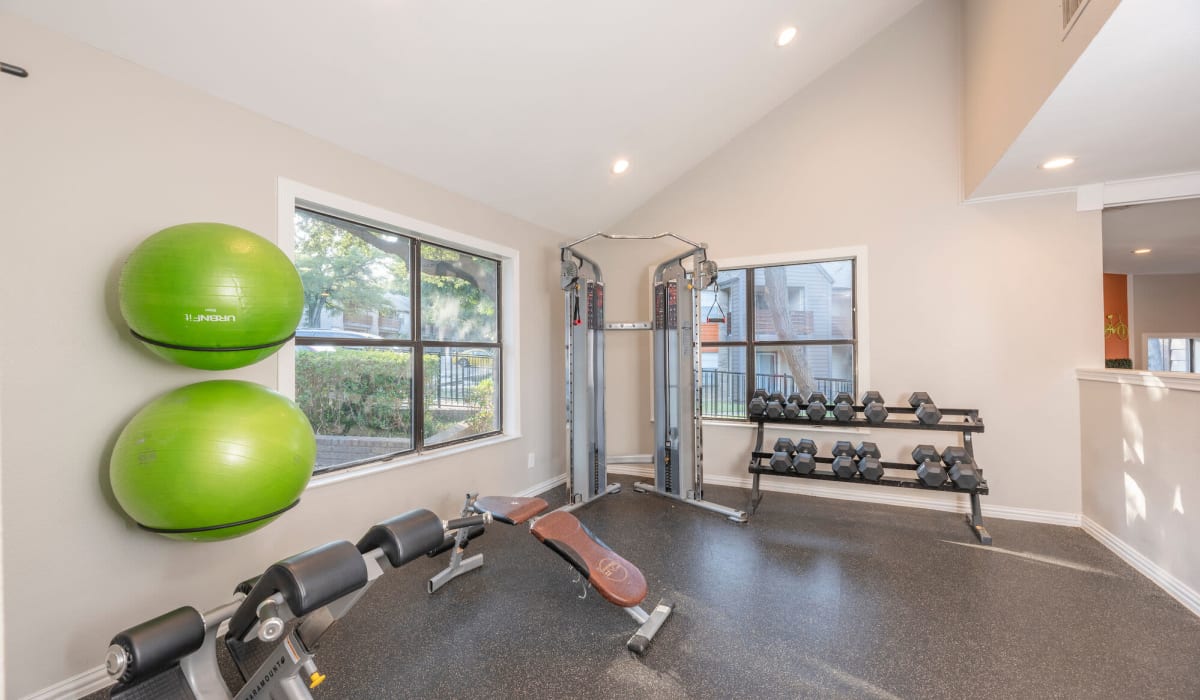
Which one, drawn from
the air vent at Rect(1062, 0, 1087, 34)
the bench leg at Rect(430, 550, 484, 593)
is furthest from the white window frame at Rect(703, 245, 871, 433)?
the bench leg at Rect(430, 550, 484, 593)

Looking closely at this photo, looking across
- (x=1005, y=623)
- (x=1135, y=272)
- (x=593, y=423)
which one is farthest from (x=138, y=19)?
(x=1135, y=272)

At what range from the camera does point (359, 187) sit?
103 inches

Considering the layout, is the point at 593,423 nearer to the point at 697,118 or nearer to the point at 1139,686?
the point at 697,118

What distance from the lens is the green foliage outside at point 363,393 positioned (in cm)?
252

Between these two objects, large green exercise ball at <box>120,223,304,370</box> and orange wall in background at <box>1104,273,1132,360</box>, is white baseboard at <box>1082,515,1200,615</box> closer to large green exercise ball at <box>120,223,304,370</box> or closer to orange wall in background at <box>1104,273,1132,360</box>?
large green exercise ball at <box>120,223,304,370</box>

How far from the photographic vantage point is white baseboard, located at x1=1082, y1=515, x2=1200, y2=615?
2184 millimetres

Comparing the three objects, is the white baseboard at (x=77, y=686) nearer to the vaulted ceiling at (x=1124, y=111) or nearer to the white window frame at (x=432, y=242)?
the white window frame at (x=432, y=242)

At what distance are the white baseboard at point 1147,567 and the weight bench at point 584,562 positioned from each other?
2.46 meters

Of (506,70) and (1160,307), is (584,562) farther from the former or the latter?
(1160,307)

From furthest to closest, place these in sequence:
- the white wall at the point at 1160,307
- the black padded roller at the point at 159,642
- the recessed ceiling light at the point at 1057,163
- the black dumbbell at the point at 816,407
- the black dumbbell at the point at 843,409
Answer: the white wall at the point at 1160,307, the black dumbbell at the point at 816,407, the black dumbbell at the point at 843,409, the recessed ceiling light at the point at 1057,163, the black padded roller at the point at 159,642

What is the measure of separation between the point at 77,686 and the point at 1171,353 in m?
10.00

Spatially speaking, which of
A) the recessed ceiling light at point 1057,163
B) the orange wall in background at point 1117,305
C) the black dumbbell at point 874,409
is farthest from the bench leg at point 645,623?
the orange wall in background at point 1117,305

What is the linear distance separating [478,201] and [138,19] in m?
1.90

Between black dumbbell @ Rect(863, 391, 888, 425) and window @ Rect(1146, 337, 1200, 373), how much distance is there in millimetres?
5342
